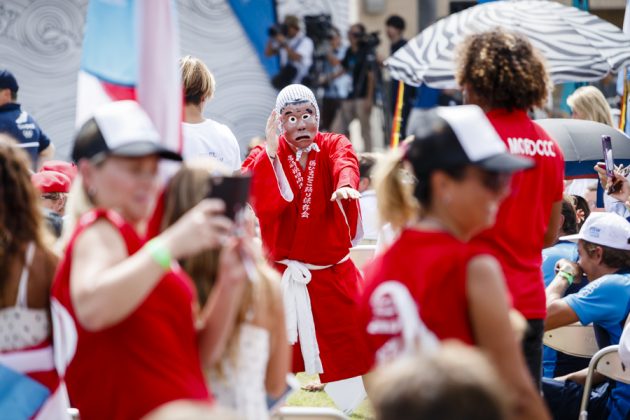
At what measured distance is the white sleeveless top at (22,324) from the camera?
3303mm

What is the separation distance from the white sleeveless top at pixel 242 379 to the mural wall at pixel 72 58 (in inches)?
406

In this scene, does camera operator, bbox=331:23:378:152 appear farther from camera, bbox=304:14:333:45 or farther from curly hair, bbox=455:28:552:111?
curly hair, bbox=455:28:552:111

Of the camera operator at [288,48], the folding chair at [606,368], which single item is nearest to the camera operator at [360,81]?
the camera operator at [288,48]

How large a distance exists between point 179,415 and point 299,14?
13.3 m

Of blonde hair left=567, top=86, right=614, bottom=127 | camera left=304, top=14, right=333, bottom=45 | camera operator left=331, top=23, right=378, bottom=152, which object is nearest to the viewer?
blonde hair left=567, top=86, right=614, bottom=127

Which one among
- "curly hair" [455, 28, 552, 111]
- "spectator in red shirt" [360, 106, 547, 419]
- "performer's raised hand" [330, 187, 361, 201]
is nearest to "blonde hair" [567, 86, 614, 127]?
"performer's raised hand" [330, 187, 361, 201]

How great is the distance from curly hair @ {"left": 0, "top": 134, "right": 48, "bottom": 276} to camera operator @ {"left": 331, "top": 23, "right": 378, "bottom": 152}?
1206cm

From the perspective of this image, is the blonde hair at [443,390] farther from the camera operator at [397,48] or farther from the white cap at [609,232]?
the camera operator at [397,48]

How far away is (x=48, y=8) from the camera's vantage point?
13320 mm

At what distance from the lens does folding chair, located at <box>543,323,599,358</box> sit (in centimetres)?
594

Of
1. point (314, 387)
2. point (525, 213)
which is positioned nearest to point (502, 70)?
point (525, 213)

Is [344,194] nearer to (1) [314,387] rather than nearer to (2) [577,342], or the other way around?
(2) [577,342]

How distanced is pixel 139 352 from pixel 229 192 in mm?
446

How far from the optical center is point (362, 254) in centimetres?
748
